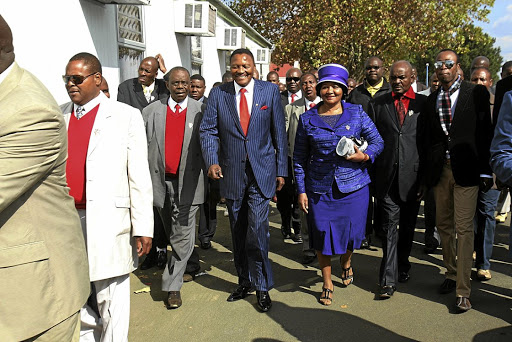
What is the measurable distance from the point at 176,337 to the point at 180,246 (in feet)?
3.46

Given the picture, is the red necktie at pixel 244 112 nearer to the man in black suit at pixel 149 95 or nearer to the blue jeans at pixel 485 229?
the man in black suit at pixel 149 95

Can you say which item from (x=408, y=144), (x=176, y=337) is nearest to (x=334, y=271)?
(x=408, y=144)

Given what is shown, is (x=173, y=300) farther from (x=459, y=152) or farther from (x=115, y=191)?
(x=459, y=152)

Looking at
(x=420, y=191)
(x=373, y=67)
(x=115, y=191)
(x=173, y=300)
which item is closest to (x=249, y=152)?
(x=173, y=300)

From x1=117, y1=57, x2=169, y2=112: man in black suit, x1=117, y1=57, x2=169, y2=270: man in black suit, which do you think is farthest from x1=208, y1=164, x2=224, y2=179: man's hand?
x1=117, y1=57, x2=169, y2=112: man in black suit

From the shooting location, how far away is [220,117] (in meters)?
5.07

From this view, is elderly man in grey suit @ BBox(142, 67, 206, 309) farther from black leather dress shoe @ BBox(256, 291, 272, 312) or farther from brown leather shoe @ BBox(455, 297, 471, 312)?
Answer: brown leather shoe @ BBox(455, 297, 471, 312)

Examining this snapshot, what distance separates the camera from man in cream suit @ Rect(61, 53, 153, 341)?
3420 millimetres

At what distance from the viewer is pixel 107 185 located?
3449mm

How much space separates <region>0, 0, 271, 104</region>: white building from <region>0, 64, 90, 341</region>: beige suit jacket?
14.2 feet

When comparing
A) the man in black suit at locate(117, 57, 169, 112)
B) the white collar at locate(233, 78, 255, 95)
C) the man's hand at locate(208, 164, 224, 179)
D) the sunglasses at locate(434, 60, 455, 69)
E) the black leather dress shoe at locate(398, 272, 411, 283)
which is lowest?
the black leather dress shoe at locate(398, 272, 411, 283)

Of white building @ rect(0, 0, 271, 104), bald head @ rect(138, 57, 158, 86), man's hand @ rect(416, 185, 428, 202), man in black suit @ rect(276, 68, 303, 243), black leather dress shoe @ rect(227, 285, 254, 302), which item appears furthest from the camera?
man in black suit @ rect(276, 68, 303, 243)

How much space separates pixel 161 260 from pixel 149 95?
220 cm

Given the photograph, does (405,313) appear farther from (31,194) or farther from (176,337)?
(31,194)
